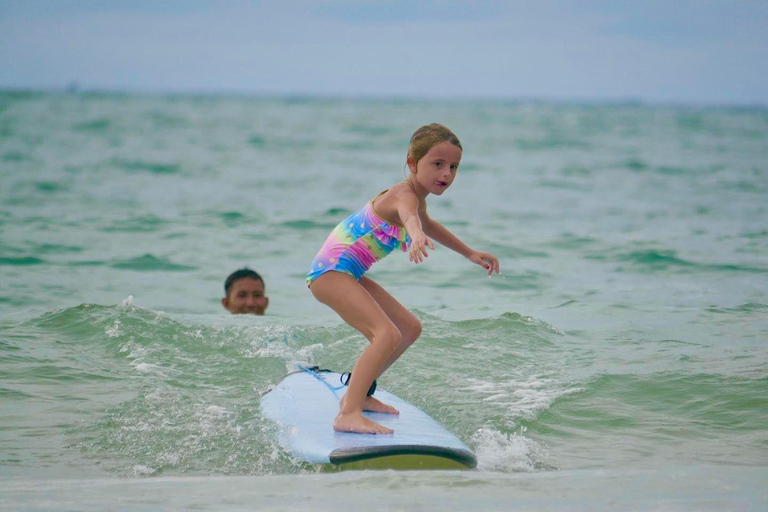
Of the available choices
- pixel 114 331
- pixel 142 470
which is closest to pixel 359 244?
pixel 142 470

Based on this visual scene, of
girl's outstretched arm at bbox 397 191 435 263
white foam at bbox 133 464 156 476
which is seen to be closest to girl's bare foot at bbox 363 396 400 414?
girl's outstretched arm at bbox 397 191 435 263

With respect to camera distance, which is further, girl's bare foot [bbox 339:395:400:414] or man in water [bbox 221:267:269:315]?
man in water [bbox 221:267:269:315]

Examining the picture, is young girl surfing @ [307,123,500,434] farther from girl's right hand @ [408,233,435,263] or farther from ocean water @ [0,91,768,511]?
ocean water @ [0,91,768,511]

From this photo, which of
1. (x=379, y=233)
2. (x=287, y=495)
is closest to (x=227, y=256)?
(x=379, y=233)

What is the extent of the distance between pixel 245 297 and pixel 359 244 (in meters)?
3.87

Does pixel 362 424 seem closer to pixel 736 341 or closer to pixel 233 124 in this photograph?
pixel 736 341

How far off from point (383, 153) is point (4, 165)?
13463 mm

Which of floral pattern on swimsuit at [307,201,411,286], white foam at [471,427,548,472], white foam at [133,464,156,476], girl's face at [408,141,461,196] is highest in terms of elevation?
girl's face at [408,141,461,196]

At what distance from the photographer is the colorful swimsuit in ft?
16.1

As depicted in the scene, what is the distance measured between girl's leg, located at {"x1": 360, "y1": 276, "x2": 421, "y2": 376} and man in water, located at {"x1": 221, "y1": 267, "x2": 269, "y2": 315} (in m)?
3.69

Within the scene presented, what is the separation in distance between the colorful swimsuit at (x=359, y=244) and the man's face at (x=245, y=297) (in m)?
3.74

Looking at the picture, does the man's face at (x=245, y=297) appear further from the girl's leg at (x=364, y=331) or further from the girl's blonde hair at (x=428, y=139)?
the girl's blonde hair at (x=428, y=139)

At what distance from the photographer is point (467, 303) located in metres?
9.45

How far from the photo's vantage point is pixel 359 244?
493 cm
